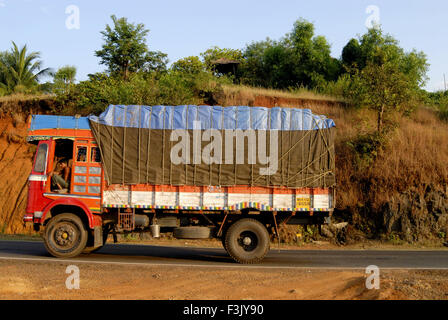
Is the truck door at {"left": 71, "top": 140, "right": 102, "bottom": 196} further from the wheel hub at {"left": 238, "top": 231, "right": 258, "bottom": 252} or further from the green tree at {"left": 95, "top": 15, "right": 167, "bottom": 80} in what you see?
the green tree at {"left": 95, "top": 15, "right": 167, "bottom": 80}

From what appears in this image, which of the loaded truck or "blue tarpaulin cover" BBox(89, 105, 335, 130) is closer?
the loaded truck

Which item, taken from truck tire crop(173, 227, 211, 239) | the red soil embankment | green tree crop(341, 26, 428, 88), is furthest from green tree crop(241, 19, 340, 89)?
truck tire crop(173, 227, 211, 239)

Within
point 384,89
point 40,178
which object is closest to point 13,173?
point 40,178

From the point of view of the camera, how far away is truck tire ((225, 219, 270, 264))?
12.5m

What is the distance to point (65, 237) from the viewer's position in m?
12.7

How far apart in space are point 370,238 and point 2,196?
60.4 ft

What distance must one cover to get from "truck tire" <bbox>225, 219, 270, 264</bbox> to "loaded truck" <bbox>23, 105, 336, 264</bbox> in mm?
28

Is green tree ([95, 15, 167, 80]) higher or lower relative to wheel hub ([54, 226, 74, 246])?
higher

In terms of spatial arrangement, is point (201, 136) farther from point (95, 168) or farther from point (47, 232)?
point (47, 232)

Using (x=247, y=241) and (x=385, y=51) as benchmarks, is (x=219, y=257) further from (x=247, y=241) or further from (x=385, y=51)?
(x=385, y=51)

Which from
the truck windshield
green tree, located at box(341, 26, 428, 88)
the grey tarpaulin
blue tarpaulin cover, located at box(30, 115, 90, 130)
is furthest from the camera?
green tree, located at box(341, 26, 428, 88)
